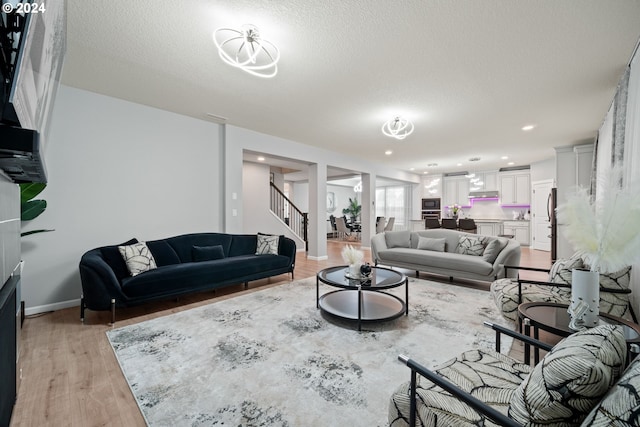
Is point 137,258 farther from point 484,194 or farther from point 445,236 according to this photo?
point 484,194

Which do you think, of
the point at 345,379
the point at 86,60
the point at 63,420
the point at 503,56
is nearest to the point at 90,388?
the point at 63,420

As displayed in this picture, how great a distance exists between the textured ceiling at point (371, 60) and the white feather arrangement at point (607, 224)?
5.11 ft

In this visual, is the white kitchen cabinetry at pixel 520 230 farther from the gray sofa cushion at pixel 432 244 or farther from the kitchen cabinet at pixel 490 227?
the gray sofa cushion at pixel 432 244

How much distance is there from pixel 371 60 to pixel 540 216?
8320 mm

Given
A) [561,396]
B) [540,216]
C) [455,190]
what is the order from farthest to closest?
[455,190], [540,216], [561,396]

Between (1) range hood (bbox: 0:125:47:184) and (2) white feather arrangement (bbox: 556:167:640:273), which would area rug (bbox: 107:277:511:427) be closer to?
(2) white feather arrangement (bbox: 556:167:640:273)

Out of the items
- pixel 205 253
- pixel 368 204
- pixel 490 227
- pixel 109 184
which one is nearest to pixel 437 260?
pixel 368 204

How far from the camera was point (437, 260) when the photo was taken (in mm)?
4598

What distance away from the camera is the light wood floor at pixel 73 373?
1.58 meters

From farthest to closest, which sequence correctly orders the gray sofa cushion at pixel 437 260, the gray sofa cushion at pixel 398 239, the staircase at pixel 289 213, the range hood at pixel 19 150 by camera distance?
the staircase at pixel 289 213
the gray sofa cushion at pixel 398 239
the gray sofa cushion at pixel 437 260
the range hood at pixel 19 150

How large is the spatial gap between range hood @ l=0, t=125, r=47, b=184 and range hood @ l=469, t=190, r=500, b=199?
11.0 meters

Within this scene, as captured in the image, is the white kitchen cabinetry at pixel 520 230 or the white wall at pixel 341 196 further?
the white wall at pixel 341 196

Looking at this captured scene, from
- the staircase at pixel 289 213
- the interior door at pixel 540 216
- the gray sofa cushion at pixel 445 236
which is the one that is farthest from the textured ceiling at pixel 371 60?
the interior door at pixel 540 216

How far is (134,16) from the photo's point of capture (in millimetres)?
2174
